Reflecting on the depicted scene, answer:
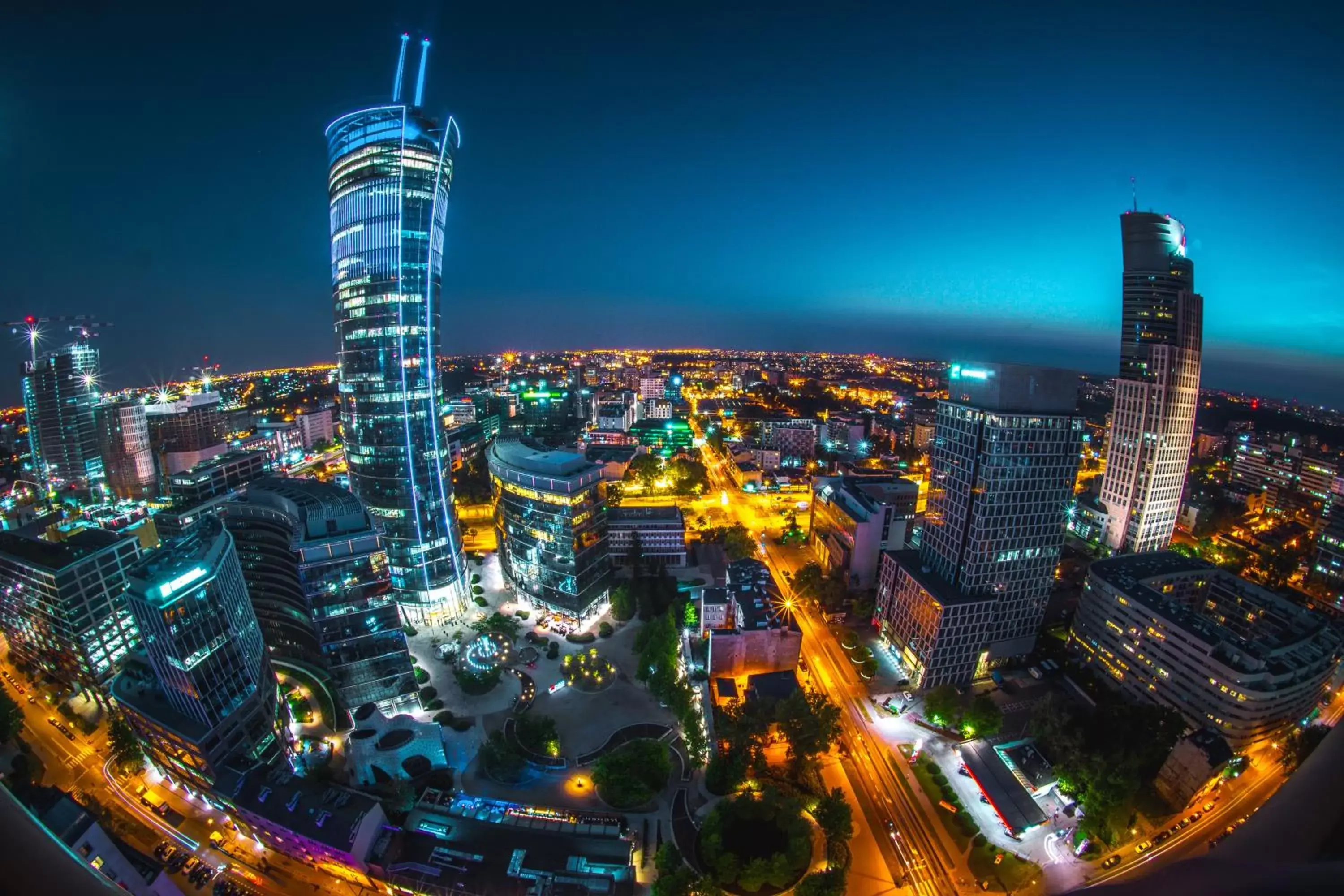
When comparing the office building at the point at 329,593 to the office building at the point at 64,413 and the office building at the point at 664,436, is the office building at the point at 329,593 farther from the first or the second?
the office building at the point at 664,436

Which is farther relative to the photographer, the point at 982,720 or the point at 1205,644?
the point at 982,720

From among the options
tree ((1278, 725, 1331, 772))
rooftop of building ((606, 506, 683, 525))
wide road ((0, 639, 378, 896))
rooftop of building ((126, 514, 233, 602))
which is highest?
rooftop of building ((126, 514, 233, 602))

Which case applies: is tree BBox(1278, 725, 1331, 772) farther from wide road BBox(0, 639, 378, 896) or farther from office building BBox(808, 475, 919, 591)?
wide road BBox(0, 639, 378, 896)

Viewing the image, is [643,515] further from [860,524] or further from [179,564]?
[179,564]

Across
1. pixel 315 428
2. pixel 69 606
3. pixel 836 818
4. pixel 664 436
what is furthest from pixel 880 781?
pixel 315 428

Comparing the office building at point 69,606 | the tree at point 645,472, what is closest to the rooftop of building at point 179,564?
the office building at point 69,606

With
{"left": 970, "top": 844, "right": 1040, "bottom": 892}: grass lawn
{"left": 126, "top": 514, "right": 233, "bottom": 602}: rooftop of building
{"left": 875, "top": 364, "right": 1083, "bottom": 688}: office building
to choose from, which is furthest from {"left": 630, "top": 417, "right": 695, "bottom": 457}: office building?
{"left": 970, "top": 844, "right": 1040, "bottom": 892}: grass lawn

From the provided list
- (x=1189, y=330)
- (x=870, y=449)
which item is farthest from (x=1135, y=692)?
(x=870, y=449)
